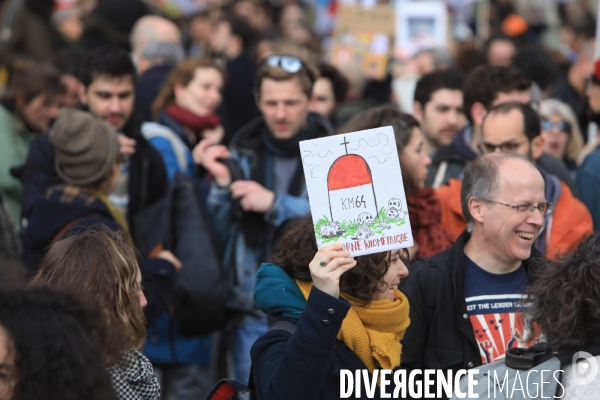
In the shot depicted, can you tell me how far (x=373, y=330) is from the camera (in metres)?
3.28

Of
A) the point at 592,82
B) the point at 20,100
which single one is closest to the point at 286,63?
the point at 20,100

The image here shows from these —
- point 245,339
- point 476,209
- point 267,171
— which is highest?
point 267,171

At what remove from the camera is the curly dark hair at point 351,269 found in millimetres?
3227

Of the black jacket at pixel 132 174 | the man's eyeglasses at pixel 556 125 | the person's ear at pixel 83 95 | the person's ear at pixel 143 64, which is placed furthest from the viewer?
the person's ear at pixel 143 64

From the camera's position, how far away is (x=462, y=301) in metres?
3.93

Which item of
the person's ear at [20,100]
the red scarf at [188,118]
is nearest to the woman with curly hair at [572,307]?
the red scarf at [188,118]

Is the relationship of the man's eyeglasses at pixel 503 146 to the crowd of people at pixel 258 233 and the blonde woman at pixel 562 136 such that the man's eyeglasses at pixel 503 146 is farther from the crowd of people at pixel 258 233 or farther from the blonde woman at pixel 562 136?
the blonde woman at pixel 562 136

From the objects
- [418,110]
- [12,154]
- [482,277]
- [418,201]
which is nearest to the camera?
[482,277]

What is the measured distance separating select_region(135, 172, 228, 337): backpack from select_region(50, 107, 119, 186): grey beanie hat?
1.76 ft

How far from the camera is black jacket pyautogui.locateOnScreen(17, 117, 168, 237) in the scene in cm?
511

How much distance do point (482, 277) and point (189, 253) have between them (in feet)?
6.40

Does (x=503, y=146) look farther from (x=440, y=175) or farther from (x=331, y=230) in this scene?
(x=331, y=230)

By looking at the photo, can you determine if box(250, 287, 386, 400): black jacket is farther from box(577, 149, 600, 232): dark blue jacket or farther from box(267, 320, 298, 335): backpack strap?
box(577, 149, 600, 232): dark blue jacket

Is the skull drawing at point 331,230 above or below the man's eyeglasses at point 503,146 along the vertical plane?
below
